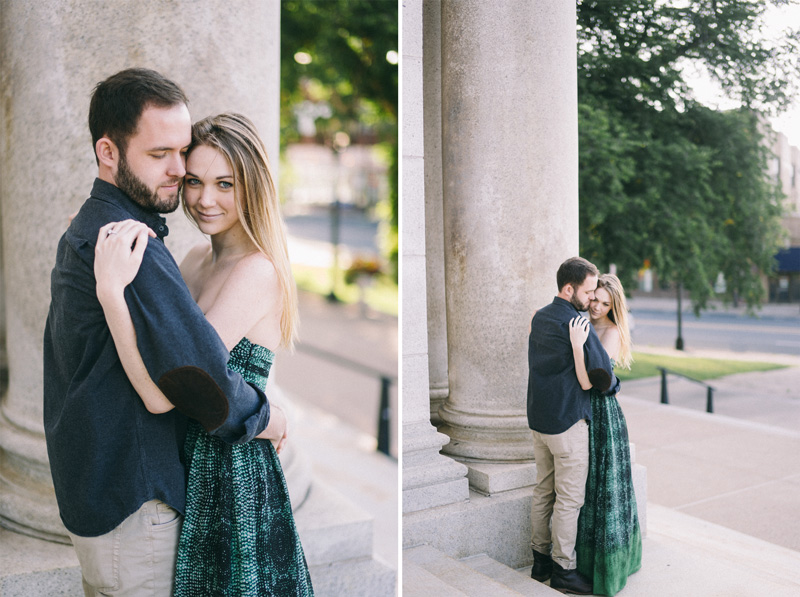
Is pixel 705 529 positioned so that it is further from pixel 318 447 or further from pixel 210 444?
pixel 318 447

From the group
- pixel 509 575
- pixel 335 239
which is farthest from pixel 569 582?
pixel 335 239

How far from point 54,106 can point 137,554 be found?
194 centimetres

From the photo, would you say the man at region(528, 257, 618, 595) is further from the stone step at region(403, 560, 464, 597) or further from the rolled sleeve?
the rolled sleeve

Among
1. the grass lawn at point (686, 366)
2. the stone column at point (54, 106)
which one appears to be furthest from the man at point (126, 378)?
the grass lawn at point (686, 366)

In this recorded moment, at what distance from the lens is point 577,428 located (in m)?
3.41

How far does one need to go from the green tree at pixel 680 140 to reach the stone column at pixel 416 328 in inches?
33.5

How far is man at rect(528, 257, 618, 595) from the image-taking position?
3.30 meters

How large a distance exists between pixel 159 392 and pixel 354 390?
9698mm

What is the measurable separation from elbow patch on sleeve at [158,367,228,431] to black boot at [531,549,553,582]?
2192 mm

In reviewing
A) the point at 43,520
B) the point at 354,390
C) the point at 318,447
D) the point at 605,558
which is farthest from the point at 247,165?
the point at 354,390

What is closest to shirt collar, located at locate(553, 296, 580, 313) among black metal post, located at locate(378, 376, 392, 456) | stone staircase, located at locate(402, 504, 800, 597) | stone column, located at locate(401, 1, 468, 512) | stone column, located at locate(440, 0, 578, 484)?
stone column, located at locate(440, 0, 578, 484)

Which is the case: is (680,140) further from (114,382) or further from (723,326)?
(114,382)

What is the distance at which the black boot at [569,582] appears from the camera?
10.8 feet

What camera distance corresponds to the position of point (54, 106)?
300cm
